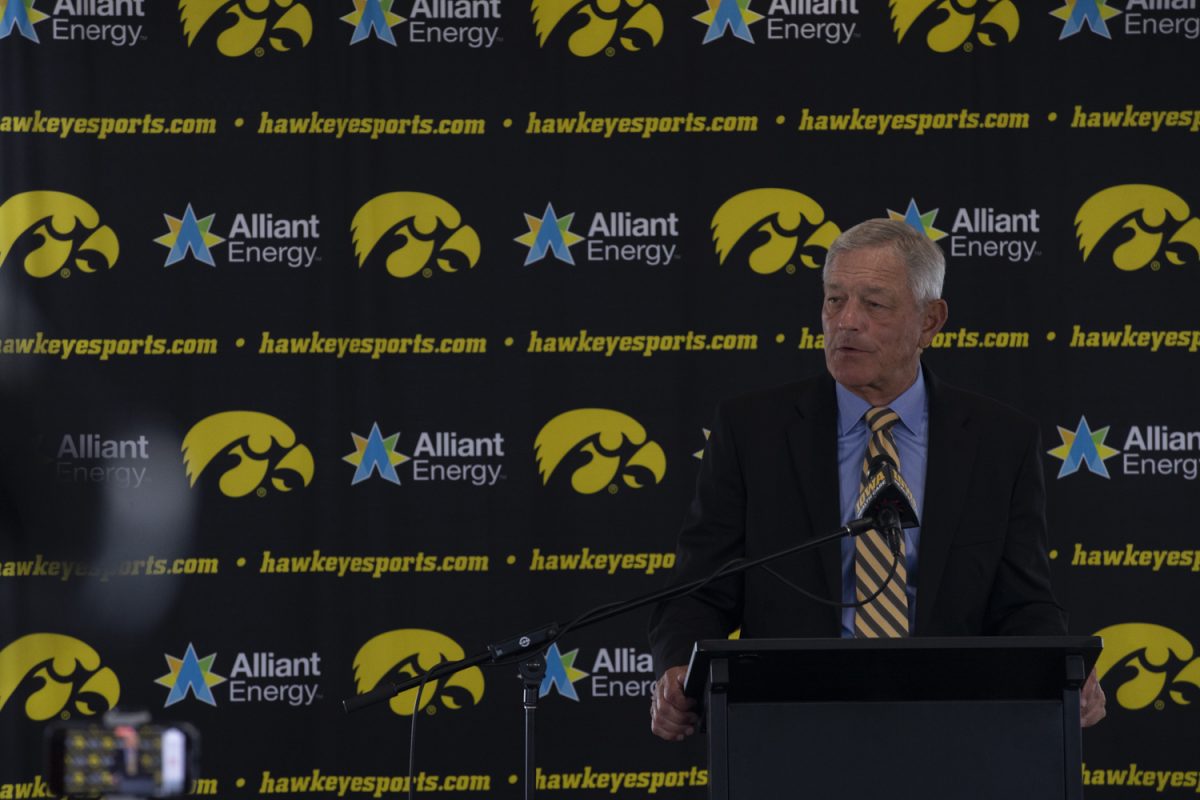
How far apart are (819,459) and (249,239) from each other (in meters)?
2.58

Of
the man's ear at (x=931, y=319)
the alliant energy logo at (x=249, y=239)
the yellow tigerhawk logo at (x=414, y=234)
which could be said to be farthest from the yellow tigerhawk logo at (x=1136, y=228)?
the alliant energy logo at (x=249, y=239)

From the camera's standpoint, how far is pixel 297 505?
15.0ft

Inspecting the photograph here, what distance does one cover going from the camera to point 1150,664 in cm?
452

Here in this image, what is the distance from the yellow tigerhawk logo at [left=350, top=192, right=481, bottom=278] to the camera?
15.1 ft

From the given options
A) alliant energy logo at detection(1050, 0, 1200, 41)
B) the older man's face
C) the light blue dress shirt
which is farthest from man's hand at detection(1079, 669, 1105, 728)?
alliant energy logo at detection(1050, 0, 1200, 41)

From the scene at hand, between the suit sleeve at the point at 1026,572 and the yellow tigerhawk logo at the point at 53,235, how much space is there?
122 inches

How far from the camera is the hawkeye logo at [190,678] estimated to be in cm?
452

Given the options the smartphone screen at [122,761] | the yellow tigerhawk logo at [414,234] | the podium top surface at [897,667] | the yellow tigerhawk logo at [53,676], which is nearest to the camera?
the smartphone screen at [122,761]

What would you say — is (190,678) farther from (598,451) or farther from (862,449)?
(862,449)

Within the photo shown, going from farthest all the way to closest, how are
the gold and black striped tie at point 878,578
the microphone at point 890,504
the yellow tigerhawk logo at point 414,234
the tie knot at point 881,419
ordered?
the yellow tigerhawk logo at point 414,234, the tie knot at point 881,419, the gold and black striped tie at point 878,578, the microphone at point 890,504

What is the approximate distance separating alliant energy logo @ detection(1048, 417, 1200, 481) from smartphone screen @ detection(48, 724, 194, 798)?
373 cm

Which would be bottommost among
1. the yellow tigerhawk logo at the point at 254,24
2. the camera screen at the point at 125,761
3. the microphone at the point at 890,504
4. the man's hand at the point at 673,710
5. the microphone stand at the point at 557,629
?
the camera screen at the point at 125,761

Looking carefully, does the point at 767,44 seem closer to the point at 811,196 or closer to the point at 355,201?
the point at 811,196

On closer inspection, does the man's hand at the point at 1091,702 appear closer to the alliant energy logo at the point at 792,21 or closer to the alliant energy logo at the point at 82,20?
the alliant energy logo at the point at 792,21
